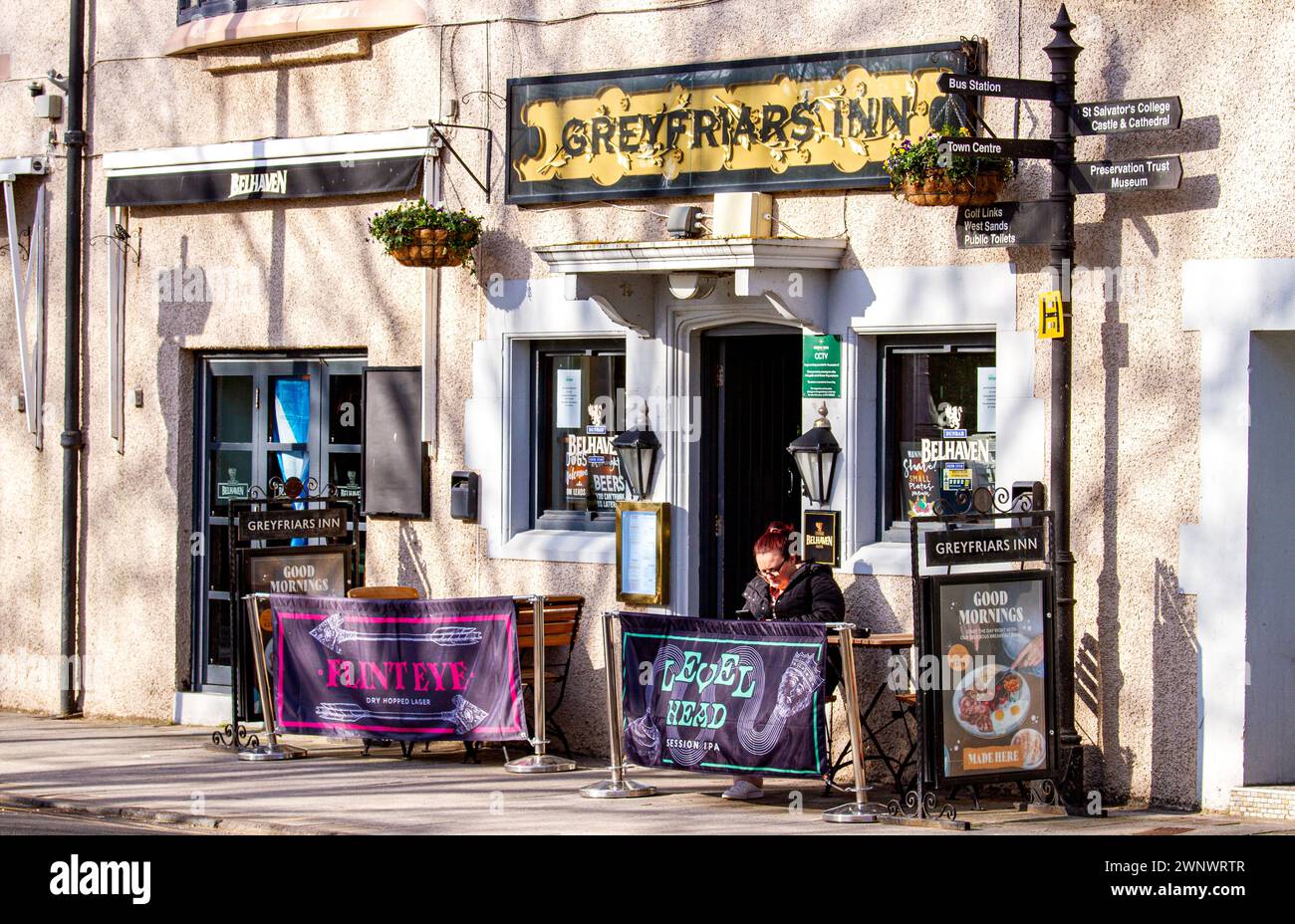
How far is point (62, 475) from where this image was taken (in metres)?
15.2

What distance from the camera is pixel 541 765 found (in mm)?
11914

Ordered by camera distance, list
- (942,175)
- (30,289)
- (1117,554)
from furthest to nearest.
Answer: (30,289)
(942,175)
(1117,554)

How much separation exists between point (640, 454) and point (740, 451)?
2.20ft

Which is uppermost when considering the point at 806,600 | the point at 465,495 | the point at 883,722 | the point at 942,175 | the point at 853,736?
the point at 942,175

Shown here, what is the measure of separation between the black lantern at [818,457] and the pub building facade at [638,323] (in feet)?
0.31

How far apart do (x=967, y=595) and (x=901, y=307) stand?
2116 millimetres

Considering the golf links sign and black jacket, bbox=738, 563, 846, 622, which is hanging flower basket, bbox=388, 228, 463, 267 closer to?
black jacket, bbox=738, 563, 846, 622

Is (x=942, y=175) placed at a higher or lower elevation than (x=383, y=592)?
higher

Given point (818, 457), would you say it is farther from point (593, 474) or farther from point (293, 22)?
point (293, 22)

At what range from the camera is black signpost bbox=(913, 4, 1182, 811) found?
1035cm

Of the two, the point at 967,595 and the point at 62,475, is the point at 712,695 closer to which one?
the point at 967,595

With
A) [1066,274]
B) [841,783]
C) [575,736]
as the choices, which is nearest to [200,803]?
[575,736]

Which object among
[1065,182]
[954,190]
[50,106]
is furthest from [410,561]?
[1065,182]

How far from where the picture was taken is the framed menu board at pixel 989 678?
9.98 metres
